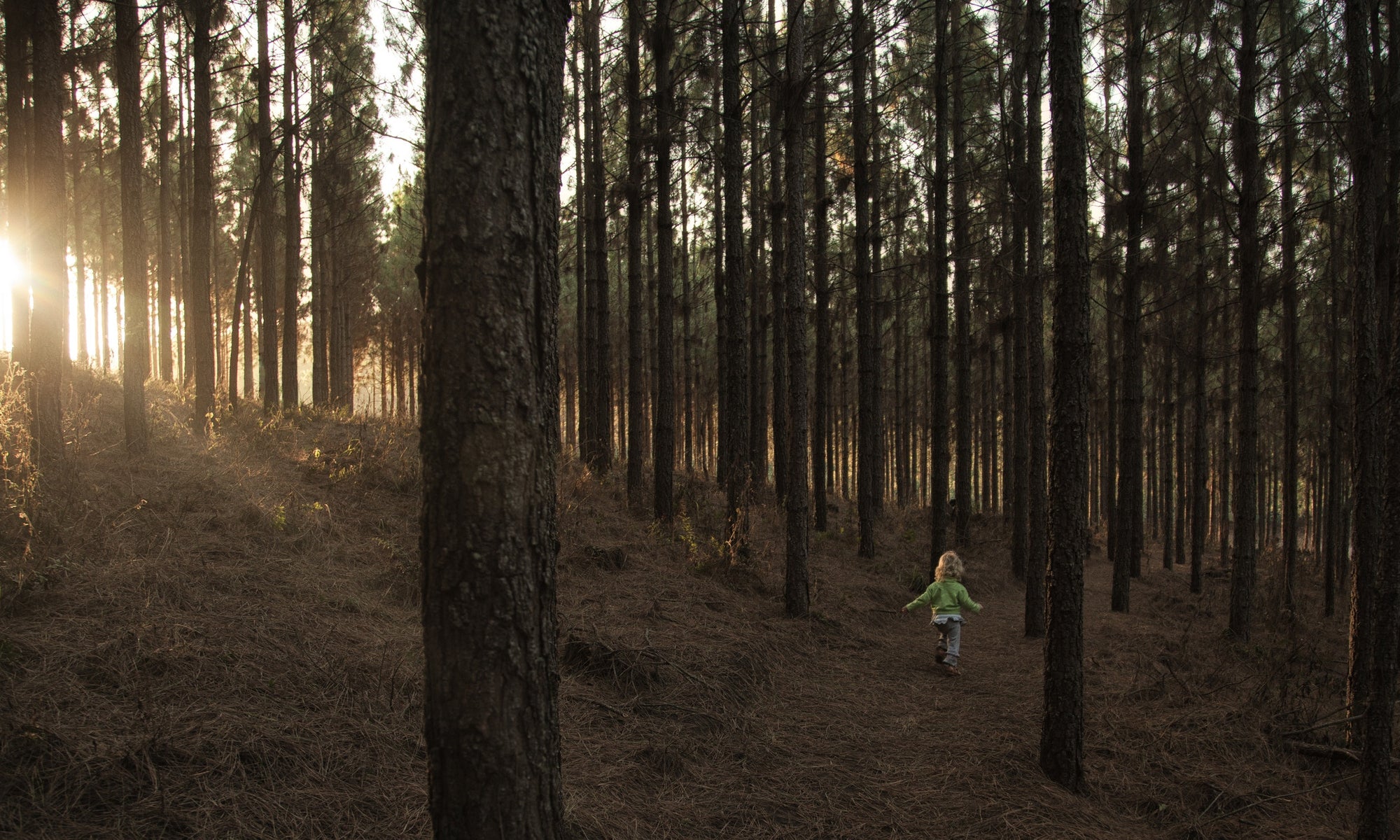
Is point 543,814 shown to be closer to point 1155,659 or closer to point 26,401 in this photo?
point 1155,659

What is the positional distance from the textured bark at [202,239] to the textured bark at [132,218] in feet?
6.40

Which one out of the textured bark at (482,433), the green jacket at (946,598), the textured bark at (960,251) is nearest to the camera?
the textured bark at (482,433)

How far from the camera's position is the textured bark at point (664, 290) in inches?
414

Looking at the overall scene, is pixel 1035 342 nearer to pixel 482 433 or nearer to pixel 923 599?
pixel 923 599

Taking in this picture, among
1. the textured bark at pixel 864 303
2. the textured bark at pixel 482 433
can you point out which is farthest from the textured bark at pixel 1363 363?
the textured bark at pixel 482 433

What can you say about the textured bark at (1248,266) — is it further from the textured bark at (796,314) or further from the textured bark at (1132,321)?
the textured bark at (796,314)

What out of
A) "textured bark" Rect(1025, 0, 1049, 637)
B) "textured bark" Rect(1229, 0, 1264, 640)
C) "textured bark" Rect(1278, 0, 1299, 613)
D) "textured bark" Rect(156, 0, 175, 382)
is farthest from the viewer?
"textured bark" Rect(156, 0, 175, 382)

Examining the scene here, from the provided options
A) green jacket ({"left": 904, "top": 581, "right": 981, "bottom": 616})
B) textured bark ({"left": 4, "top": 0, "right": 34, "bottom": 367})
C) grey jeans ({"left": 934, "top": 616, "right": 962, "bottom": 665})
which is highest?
textured bark ({"left": 4, "top": 0, "right": 34, "bottom": 367})

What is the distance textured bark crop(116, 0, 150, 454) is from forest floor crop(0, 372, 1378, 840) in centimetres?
72

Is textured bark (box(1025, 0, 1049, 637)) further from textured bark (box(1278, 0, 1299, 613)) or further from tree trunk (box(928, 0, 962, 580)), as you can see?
textured bark (box(1278, 0, 1299, 613))

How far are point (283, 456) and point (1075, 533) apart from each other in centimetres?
979

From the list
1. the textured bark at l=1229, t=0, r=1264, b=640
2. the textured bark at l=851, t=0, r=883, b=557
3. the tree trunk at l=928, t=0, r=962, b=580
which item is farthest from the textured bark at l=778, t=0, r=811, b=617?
the textured bark at l=1229, t=0, r=1264, b=640

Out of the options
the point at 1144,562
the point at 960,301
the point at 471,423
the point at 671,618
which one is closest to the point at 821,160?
the point at 960,301

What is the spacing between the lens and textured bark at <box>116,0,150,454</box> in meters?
8.39
